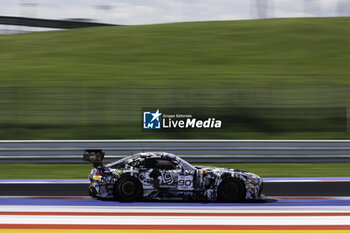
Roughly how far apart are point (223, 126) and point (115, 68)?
308 inches

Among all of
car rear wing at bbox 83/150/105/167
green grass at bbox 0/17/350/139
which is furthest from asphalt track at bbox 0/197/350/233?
green grass at bbox 0/17/350/139

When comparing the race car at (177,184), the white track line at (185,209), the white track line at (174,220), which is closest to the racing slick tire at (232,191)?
the race car at (177,184)

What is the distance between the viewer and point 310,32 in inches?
1166

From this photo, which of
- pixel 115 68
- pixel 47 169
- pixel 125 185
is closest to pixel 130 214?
pixel 125 185

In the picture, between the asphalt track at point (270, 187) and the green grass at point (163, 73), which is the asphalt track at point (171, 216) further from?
the green grass at point (163, 73)

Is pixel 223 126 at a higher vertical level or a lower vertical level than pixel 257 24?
lower

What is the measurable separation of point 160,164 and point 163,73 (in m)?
14.2

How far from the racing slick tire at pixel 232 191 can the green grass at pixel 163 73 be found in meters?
8.48

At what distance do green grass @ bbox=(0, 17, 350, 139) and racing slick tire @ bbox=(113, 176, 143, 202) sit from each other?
8.33 m

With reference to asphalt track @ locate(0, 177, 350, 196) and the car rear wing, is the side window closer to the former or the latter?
the car rear wing

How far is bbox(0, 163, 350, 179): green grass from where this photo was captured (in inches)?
530

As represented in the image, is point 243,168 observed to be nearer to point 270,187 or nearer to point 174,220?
point 270,187

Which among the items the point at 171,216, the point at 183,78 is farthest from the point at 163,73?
the point at 171,216

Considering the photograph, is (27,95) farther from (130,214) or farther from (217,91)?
(130,214)
